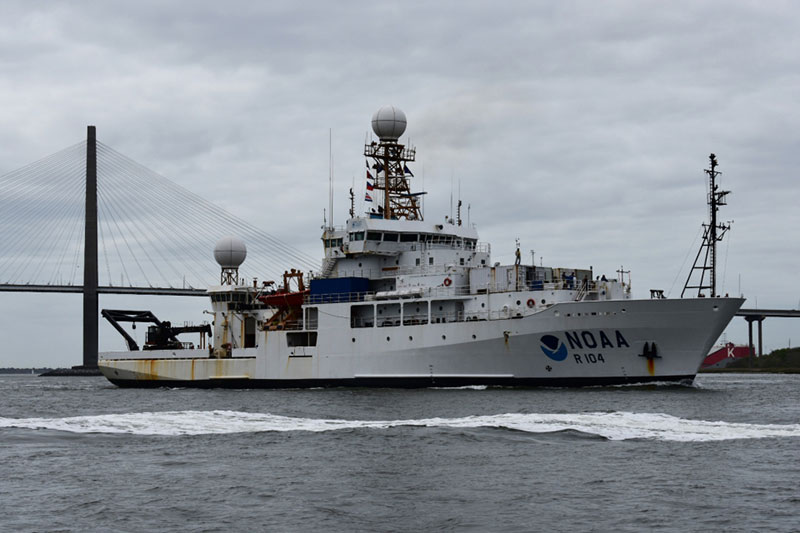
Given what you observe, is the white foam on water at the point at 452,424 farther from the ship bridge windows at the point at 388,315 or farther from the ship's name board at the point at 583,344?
the ship bridge windows at the point at 388,315

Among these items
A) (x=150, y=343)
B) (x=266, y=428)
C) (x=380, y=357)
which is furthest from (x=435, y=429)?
(x=150, y=343)

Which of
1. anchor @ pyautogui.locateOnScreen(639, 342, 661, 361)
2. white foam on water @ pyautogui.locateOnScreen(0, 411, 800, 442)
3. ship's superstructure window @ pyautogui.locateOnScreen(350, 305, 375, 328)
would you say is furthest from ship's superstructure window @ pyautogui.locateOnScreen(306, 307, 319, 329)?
anchor @ pyautogui.locateOnScreen(639, 342, 661, 361)

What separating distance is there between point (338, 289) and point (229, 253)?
1129 cm

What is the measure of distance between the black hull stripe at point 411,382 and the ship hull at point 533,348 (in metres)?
0.04

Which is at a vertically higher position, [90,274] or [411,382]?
[90,274]

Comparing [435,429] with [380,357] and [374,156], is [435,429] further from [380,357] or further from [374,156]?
[374,156]

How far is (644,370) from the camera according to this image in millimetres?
34812

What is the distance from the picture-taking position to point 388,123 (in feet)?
150

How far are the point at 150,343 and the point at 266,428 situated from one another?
1117 inches

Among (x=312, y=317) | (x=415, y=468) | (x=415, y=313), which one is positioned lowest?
(x=415, y=468)

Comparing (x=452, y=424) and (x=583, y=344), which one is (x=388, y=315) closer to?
(x=583, y=344)

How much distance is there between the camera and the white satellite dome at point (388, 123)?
45750 millimetres

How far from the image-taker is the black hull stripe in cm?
3509

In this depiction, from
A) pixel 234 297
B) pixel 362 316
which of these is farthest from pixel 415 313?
pixel 234 297
